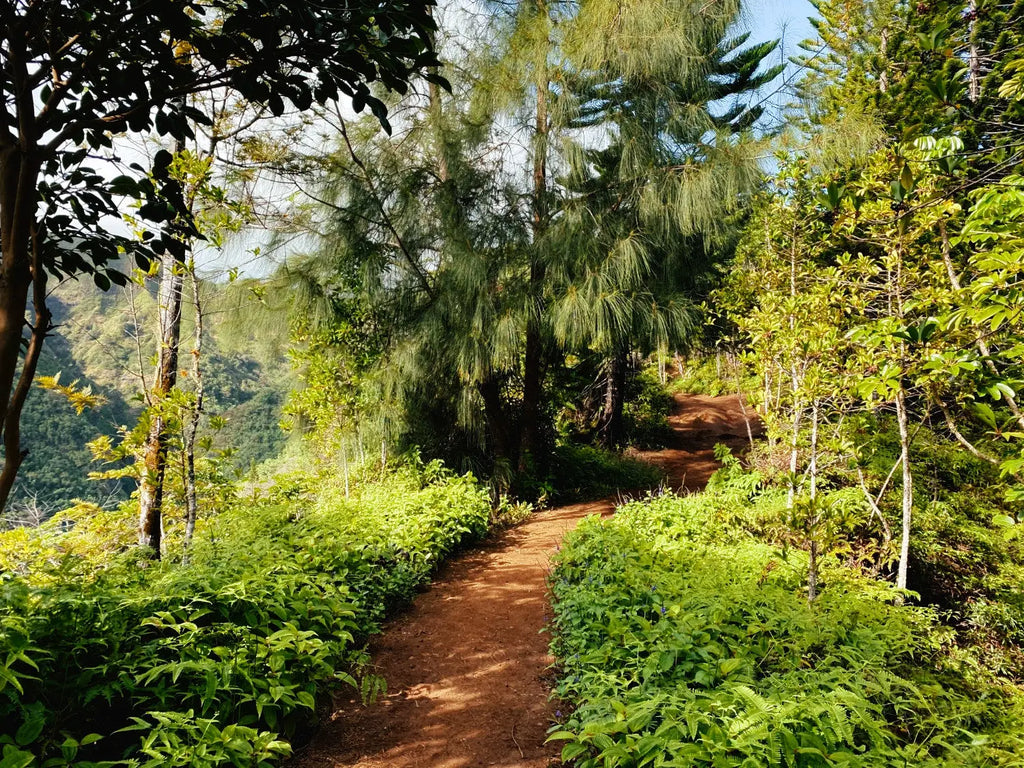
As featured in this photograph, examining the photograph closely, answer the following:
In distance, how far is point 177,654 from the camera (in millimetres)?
2363

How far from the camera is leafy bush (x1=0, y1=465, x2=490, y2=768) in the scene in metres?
1.90

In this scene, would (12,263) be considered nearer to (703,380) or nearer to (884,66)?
(884,66)

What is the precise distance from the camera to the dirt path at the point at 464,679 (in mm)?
2584

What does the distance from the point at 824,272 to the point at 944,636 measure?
266 centimetres

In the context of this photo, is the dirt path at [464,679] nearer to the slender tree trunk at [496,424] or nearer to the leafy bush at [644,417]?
the slender tree trunk at [496,424]

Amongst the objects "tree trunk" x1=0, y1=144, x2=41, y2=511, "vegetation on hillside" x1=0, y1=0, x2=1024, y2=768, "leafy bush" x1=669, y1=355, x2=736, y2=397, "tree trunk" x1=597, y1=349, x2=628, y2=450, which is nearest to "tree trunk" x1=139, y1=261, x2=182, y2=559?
"vegetation on hillside" x1=0, y1=0, x2=1024, y2=768

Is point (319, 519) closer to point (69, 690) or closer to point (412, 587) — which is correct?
point (412, 587)

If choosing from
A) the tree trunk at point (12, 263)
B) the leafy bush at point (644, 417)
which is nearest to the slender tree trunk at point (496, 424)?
the leafy bush at point (644, 417)

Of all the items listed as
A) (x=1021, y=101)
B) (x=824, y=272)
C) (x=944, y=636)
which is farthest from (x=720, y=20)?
(x=944, y=636)

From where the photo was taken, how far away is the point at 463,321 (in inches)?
233

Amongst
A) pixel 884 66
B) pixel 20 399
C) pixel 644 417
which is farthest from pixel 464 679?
pixel 644 417

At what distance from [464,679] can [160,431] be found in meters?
2.72

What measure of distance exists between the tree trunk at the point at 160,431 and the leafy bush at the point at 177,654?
466mm

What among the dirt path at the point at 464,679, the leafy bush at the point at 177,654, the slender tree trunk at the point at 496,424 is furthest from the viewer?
the slender tree trunk at the point at 496,424
